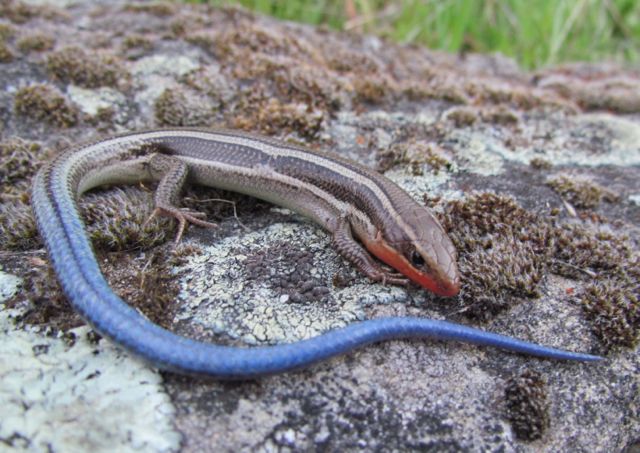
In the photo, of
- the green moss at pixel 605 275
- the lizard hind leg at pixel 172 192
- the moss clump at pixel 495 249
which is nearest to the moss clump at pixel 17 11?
the lizard hind leg at pixel 172 192

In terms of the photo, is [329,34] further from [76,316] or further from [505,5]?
[76,316]

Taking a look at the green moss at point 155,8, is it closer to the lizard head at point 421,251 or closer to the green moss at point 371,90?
the green moss at point 371,90

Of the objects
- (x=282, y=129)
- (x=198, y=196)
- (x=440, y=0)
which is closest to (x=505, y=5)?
(x=440, y=0)

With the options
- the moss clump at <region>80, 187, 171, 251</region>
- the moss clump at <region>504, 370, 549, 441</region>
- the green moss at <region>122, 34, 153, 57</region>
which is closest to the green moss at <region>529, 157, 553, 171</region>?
the moss clump at <region>504, 370, 549, 441</region>

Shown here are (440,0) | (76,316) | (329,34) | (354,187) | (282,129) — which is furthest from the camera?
(440,0)

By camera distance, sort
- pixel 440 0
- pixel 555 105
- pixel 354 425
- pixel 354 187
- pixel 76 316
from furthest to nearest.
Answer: pixel 440 0 < pixel 555 105 < pixel 354 187 < pixel 76 316 < pixel 354 425

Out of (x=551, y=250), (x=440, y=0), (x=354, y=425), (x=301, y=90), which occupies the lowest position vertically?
(x=354, y=425)
